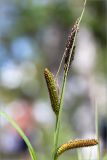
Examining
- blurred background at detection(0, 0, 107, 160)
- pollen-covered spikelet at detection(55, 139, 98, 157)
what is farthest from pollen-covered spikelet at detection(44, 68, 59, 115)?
blurred background at detection(0, 0, 107, 160)

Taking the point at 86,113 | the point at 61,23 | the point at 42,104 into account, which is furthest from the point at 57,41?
the point at 86,113

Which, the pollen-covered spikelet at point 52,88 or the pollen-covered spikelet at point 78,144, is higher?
the pollen-covered spikelet at point 52,88

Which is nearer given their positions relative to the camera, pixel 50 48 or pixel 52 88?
pixel 52 88

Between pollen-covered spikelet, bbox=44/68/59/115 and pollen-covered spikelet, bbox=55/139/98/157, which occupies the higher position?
pollen-covered spikelet, bbox=44/68/59/115

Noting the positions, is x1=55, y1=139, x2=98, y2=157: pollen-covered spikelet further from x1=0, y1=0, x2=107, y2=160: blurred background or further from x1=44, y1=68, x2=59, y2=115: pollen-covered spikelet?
x1=0, y1=0, x2=107, y2=160: blurred background

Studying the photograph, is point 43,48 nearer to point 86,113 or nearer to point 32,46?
point 32,46

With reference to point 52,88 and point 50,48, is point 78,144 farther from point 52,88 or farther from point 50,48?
point 50,48

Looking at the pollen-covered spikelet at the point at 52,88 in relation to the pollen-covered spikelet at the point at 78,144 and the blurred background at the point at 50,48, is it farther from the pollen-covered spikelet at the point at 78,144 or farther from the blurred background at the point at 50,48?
the blurred background at the point at 50,48

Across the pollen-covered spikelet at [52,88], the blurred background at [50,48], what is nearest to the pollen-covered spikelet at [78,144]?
the pollen-covered spikelet at [52,88]

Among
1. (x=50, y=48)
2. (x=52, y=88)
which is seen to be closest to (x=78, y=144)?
(x=52, y=88)

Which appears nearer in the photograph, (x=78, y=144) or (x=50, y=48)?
(x=78, y=144)

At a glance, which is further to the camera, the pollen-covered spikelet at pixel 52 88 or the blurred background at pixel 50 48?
the blurred background at pixel 50 48
